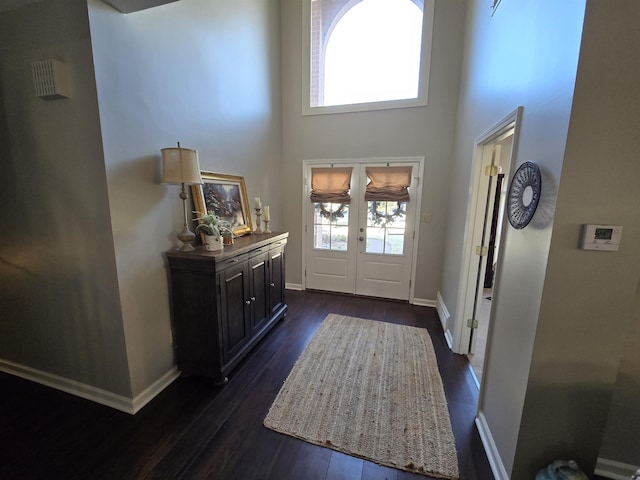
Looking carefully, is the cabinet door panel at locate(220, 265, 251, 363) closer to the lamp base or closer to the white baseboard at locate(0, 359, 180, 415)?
the lamp base

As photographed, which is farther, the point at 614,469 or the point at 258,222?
the point at 258,222

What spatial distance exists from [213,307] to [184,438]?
2.67 ft

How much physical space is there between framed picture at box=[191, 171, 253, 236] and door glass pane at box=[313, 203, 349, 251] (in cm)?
129

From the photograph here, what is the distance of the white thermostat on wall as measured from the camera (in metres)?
1.10

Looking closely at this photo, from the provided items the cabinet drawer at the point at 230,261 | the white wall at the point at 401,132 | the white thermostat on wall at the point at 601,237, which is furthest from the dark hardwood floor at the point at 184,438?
the white wall at the point at 401,132

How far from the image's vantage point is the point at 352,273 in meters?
4.07

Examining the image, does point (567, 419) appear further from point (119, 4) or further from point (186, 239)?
point (119, 4)

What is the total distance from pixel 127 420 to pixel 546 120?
9.85 feet

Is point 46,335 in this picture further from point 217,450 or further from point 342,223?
point 342,223

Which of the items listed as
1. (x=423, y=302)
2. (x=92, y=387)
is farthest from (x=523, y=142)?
(x=92, y=387)

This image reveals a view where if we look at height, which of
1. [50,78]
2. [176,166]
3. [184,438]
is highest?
[50,78]

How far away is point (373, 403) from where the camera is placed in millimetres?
1977

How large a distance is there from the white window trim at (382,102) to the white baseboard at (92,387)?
3.59 meters

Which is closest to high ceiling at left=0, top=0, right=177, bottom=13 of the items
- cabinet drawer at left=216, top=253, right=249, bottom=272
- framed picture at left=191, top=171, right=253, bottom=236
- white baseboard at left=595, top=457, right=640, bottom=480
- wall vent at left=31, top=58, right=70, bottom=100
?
wall vent at left=31, top=58, right=70, bottom=100
